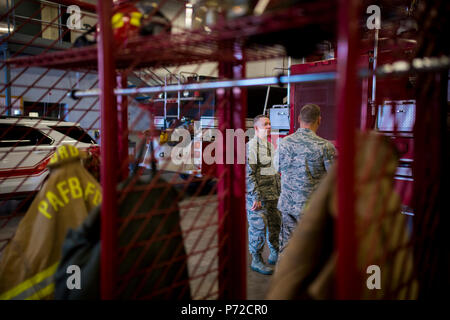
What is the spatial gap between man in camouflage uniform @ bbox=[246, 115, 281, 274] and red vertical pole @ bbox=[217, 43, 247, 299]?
2.09 metres

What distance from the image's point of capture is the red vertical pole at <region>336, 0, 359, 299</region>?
871mm

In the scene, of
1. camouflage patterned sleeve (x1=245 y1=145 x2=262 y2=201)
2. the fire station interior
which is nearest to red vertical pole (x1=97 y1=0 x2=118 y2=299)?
the fire station interior

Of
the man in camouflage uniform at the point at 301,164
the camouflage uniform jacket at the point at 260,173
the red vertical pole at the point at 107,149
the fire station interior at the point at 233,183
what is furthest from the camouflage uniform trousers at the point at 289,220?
the red vertical pole at the point at 107,149

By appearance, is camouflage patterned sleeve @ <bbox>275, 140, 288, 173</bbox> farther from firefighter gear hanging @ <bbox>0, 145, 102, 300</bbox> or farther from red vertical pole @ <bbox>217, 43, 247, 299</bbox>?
firefighter gear hanging @ <bbox>0, 145, 102, 300</bbox>

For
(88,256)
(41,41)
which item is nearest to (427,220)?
(88,256)

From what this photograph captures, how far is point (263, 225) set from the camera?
3756 millimetres

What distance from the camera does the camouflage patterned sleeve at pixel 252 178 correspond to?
3.74 m

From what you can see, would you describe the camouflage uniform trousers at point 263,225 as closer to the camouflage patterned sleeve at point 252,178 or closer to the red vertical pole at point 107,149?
the camouflage patterned sleeve at point 252,178

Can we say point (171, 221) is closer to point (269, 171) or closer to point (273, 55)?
point (273, 55)

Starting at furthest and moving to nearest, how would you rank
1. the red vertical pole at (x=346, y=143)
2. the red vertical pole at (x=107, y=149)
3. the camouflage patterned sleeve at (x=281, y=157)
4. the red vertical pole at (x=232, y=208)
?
the camouflage patterned sleeve at (x=281, y=157) < the red vertical pole at (x=232, y=208) < the red vertical pole at (x=107, y=149) < the red vertical pole at (x=346, y=143)

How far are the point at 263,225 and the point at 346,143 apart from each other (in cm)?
296

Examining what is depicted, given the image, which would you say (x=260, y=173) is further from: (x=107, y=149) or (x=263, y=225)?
(x=107, y=149)

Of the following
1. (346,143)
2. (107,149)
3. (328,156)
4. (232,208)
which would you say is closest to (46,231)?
(107,149)

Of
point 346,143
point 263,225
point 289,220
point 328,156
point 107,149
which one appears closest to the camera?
point 346,143
